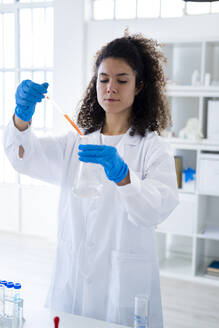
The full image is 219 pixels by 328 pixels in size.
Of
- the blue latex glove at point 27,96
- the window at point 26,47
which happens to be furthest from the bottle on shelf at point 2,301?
the window at point 26,47

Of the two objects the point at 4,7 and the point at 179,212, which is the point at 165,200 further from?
the point at 4,7

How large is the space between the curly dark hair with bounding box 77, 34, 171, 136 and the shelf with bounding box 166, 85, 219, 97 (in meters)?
1.65

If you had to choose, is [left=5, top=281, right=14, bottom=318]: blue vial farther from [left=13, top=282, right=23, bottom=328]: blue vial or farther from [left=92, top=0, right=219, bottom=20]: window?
[left=92, top=0, right=219, bottom=20]: window

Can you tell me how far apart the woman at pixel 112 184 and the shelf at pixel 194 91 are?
1711 millimetres

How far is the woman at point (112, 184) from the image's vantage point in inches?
55.2

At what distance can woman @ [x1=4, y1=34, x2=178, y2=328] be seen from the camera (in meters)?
1.40

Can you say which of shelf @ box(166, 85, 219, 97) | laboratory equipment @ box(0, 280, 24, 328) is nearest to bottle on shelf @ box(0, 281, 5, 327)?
laboratory equipment @ box(0, 280, 24, 328)

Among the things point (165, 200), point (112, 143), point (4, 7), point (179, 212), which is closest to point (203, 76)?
point (179, 212)

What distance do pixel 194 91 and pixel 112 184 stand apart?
6.54 feet

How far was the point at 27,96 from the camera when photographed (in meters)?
1.38

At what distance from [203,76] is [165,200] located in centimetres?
213

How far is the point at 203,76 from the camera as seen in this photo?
3199 mm

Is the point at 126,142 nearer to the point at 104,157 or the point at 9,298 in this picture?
the point at 104,157

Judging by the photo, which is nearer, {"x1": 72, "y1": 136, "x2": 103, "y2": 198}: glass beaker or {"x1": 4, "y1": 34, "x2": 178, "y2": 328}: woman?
{"x1": 72, "y1": 136, "x2": 103, "y2": 198}: glass beaker
